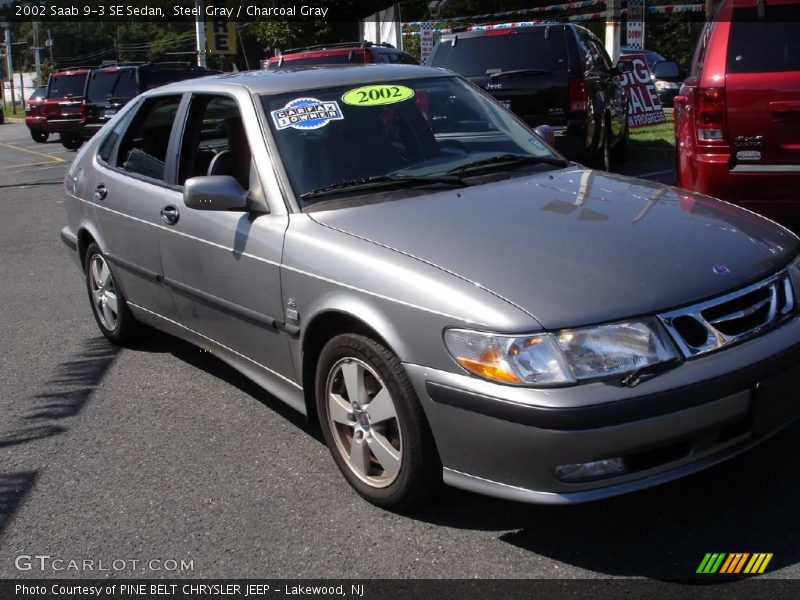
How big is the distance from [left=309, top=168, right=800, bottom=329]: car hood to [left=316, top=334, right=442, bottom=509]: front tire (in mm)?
419

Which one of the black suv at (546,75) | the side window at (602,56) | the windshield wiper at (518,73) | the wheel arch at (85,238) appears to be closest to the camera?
the wheel arch at (85,238)

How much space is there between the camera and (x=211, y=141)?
4.75 meters

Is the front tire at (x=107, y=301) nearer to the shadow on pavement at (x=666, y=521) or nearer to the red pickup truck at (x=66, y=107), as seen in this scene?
the shadow on pavement at (x=666, y=521)

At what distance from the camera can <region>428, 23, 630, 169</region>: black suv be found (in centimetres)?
983

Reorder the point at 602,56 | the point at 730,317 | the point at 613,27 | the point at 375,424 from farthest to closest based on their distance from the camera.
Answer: the point at 613,27
the point at 602,56
the point at 375,424
the point at 730,317

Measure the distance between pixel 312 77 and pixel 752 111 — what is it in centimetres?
288

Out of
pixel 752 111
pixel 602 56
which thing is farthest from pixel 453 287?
pixel 602 56

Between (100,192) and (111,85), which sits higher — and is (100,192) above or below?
below

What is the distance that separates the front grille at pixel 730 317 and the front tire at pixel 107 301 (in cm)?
349

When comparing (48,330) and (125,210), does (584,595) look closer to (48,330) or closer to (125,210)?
(125,210)

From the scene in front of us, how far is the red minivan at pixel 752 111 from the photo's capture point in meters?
5.73

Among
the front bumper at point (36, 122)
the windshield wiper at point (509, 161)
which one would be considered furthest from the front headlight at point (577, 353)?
the front bumper at point (36, 122)

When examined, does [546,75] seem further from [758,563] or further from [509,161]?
[758,563]

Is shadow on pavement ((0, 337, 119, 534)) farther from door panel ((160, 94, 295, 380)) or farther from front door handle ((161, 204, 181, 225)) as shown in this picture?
front door handle ((161, 204, 181, 225))
